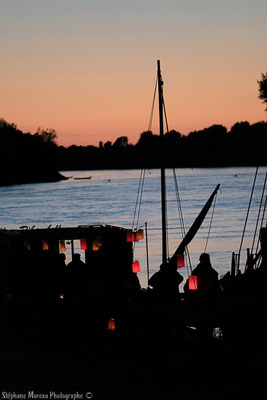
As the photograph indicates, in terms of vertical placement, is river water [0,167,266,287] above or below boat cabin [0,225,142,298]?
below

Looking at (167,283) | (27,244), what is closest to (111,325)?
(167,283)

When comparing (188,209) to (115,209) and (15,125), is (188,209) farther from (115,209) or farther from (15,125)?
(15,125)

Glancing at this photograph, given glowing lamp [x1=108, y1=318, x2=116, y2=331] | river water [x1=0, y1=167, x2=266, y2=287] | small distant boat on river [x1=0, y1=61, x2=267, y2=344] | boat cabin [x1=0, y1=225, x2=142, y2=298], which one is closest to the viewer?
glowing lamp [x1=108, y1=318, x2=116, y2=331]

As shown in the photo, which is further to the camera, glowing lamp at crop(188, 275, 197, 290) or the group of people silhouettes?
glowing lamp at crop(188, 275, 197, 290)

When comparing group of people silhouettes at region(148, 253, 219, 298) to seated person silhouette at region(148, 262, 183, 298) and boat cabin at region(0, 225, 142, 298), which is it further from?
boat cabin at region(0, 225, 142, 298)

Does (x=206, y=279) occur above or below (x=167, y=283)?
above

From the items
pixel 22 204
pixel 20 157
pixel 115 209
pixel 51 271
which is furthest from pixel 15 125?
pixel 51 271

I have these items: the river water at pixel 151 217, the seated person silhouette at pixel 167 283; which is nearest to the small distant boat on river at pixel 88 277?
the seated person silhouette at pixel 167 283

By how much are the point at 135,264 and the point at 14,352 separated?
196 inches

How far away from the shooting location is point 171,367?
1445 cm

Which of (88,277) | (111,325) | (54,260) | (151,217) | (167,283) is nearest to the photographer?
(167,283)

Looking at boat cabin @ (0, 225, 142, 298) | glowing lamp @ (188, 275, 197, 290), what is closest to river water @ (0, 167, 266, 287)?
boat cabin @ (0, 225, 142, 298)

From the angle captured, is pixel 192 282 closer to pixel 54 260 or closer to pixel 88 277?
pixel 88 277

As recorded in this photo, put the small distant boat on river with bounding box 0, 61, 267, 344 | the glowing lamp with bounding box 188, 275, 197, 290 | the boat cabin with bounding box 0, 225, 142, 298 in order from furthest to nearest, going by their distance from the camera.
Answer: the boat cabin with bounding box 0, 225, 142, 298
the small distant boat on river with bounding box 0, 61, 267, 344
the glowing lamp with bounding box 188, 275, 197, 290
